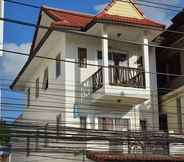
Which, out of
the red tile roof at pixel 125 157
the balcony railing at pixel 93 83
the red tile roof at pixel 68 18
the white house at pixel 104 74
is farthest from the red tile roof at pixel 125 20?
the red tile roof at pixel 125 157

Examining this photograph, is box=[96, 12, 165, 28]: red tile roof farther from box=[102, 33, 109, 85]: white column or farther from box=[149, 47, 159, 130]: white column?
box=[149, 47, 159, 130]: white column

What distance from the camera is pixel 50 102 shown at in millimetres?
26391

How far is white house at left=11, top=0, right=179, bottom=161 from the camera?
78.1 ft

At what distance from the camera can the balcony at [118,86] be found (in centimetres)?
2348

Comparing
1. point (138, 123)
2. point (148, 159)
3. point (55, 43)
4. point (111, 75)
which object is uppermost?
point (55, 43)

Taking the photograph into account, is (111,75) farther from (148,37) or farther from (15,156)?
(15,156)

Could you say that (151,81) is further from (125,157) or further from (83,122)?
(125,157)

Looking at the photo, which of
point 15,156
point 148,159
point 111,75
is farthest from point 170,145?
point 15,156

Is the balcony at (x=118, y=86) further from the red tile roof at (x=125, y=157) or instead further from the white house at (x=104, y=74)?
the red tile roof at (x=125, y=157)

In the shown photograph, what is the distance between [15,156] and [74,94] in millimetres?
10126

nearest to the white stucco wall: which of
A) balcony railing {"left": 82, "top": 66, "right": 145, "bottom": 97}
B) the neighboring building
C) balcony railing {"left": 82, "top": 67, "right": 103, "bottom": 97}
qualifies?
balcony railing {"left": 82, "top": 67, "right": 103, "bottom": 97}

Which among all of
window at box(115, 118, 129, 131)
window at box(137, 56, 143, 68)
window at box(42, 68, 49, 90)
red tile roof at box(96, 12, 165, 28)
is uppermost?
red tile roof at box(96, 12, 165, 28)

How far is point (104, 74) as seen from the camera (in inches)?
921

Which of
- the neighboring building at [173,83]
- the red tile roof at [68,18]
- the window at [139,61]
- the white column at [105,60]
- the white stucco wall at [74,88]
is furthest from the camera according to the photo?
the window at [139,61]
